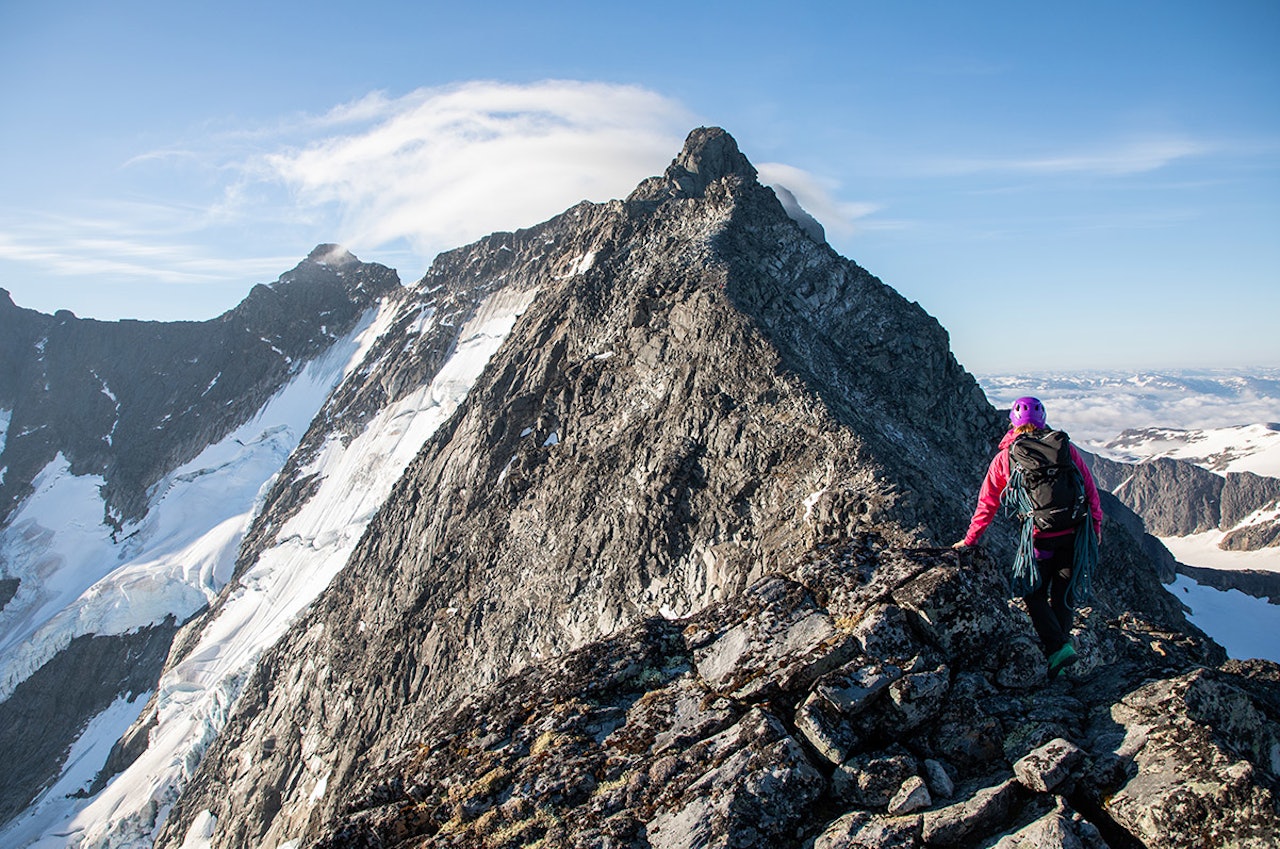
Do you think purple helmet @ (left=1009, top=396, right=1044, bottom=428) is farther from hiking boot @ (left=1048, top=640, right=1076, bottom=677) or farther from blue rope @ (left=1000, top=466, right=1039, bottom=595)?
hiking boot @ (left=1048, top=640, right=1076, bottom=677)

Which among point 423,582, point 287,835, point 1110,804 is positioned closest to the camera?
point 1110,804

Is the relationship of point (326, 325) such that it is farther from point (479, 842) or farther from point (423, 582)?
point (479, 842)

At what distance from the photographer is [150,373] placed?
5246 inches

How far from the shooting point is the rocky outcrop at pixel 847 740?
22.4 ft

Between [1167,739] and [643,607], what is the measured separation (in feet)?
91.8

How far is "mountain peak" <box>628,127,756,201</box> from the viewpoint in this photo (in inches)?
2314

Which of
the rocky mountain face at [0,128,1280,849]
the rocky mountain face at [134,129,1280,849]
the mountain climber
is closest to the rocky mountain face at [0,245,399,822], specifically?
the rocky mountain face at [0,128,1280,849]

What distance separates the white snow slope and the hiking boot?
181 ft

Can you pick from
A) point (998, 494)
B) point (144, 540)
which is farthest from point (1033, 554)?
point (144, 540)

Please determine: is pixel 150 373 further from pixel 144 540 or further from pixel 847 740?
pixel 847 740

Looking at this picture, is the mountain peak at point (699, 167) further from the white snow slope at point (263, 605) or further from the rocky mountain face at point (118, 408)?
the rocky mountain face at point (118, 408)

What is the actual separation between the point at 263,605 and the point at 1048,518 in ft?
237

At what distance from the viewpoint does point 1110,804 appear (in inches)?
264

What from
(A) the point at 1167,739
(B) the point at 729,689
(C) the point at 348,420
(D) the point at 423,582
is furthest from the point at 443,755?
(C) the point at 348,420
